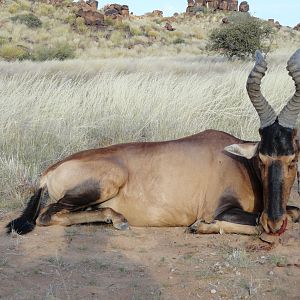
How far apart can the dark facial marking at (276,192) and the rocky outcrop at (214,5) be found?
224 feet

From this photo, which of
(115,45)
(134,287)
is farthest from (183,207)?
(115,45)

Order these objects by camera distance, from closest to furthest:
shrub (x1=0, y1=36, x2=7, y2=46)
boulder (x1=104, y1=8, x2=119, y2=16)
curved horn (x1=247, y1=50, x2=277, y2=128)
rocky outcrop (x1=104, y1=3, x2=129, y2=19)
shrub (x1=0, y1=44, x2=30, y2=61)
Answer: curved horn (x1=247, y1=50, x2=277, y2=128)
shrub (x1=0, y1=44, x2=30, y2=61)
shrub (x1=0, y1=36, x2=7, y2=46)
boulder (x1=104, y1=8, x2=119, y2=16)
rocky outcrop (x1=104, y1=3, x2=129, y2=19)

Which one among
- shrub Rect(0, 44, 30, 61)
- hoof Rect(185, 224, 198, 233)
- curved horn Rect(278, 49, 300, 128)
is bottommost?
shrub Rect(0, 44, 30, 61)

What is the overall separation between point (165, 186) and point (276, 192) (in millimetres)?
1358

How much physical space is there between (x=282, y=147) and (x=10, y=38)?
34554mm

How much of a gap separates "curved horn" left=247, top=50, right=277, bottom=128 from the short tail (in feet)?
8.12

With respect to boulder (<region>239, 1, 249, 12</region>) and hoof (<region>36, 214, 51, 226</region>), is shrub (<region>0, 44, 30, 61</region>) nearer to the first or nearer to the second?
hoof (<region>36, 214, 51, 226</region>)

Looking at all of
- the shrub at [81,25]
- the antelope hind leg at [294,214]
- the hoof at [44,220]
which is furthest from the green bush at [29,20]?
the antelope hind leg at [294,214]

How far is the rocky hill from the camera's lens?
34.9 m

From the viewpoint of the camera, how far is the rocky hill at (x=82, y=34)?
3488cm

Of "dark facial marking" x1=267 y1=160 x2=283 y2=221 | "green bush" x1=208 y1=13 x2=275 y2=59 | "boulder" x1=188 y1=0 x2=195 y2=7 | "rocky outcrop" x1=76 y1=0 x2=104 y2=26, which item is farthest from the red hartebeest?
"boulder" x1=188 y1=0 x2=195 y2=7

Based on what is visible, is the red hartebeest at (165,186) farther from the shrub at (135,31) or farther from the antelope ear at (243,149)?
the shrub at (135,31)

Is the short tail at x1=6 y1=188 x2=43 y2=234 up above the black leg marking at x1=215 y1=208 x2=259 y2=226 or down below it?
below

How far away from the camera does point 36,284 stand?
4.16 metres
